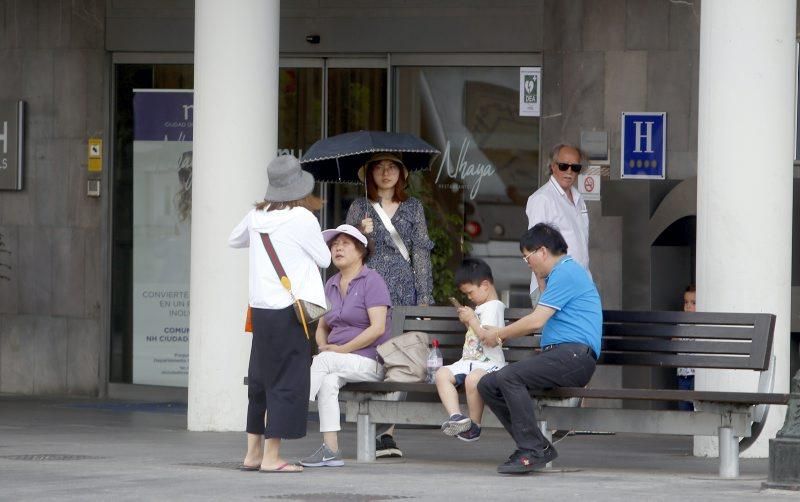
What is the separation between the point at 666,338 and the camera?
32.4 feet

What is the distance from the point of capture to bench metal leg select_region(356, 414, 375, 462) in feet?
32.9

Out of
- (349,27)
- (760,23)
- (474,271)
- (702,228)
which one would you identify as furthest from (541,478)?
(349,27)

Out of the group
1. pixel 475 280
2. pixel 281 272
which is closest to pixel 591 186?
pixel 475 280

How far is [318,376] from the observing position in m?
9.86

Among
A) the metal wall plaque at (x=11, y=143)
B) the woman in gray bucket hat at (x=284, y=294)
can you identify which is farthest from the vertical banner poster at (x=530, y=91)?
the woman in gray bucket hat at (x=284, y=294)

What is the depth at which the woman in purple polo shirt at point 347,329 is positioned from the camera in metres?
9.84

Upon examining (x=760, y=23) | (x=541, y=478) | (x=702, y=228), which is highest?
(x=760, y=23)

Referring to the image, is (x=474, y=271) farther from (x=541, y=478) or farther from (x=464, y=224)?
(x=464, y=224)

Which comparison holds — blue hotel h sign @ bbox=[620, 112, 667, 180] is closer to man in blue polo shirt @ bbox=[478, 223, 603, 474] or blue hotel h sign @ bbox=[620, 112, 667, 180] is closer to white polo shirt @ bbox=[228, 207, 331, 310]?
man in blue polo shirt @ bbox=[478, 223, 603, 474]

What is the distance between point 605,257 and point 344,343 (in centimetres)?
411

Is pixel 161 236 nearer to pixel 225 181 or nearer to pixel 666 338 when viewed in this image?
pixel 225 181

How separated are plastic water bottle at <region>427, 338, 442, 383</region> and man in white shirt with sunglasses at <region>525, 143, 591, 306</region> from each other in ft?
5.41

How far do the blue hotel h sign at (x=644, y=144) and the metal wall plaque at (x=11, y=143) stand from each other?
5.25m

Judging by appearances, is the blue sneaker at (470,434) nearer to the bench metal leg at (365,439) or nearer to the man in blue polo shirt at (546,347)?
the man in blue polo shirt at (546,347)
